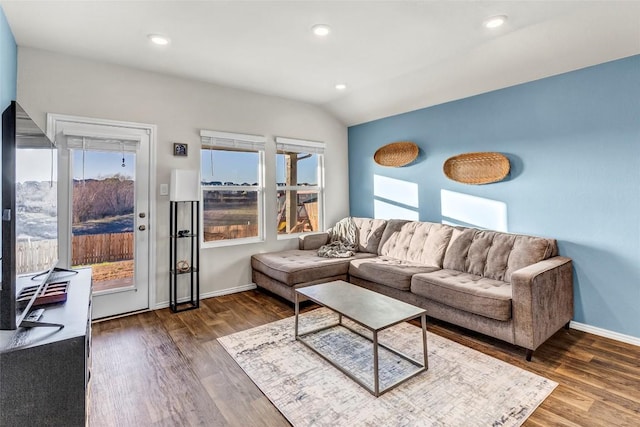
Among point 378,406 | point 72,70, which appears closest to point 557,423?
point 378,406

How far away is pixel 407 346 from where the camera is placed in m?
2.57

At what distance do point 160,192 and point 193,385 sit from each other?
2.11 metres

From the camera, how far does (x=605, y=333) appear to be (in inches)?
107

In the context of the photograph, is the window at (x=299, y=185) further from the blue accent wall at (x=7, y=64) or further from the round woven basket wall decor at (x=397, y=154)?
the blue accent wall at (x=7, y=64)

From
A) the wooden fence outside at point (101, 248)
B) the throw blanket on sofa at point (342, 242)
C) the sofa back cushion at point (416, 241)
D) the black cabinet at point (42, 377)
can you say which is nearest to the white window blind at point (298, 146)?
the throw blanket on sofa at point (342, 242)

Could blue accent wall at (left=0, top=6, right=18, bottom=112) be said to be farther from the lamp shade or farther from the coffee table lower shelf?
the coffee table lower shelf

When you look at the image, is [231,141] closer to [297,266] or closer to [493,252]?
[297,266]

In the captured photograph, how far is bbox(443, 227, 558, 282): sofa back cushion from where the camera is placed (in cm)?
286

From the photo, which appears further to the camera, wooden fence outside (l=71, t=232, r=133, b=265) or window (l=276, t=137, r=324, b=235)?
window (l=276, t=137, r=324, b=235)

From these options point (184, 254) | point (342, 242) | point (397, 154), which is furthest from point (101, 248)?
point (397, 154)

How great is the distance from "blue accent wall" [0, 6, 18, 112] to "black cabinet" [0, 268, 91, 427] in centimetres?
183

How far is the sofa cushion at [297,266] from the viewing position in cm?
341

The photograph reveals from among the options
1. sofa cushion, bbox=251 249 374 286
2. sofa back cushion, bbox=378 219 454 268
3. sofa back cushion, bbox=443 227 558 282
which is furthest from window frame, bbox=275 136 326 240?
sofa back cushion, bbox=443 227 558 282

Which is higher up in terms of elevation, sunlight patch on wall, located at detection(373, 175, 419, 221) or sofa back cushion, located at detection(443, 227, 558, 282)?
sunlight patch on wall, located at detection(373, 175, 419, 221)
